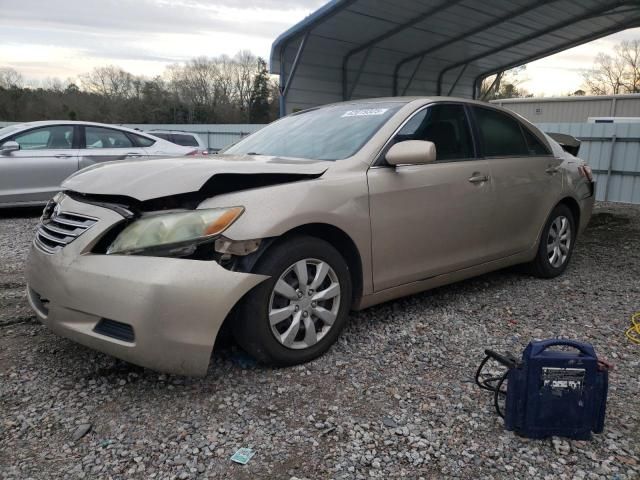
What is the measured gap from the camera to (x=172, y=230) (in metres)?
2.63

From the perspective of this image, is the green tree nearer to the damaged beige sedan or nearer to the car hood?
the damaged beige sedan

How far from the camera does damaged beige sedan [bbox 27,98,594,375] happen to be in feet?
8.44

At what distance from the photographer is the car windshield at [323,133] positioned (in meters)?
3.57

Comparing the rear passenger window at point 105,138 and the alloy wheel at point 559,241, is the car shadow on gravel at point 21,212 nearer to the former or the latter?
the rear passenger window at point 105,138

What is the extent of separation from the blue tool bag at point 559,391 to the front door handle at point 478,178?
6.12 ft

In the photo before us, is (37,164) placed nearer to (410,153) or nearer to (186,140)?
(186,140)

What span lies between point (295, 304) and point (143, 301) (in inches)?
33.4

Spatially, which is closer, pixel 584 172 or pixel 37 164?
pixel 584 172

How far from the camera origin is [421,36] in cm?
1447

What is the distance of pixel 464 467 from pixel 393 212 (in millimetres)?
1668

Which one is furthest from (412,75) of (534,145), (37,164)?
(534,145)

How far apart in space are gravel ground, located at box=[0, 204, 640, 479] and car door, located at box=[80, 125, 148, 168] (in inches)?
190

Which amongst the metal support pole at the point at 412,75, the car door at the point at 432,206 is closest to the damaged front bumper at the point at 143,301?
the car door at the point at 432,206

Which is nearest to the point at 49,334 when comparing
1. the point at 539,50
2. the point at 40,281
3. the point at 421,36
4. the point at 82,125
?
the point at 40,281
